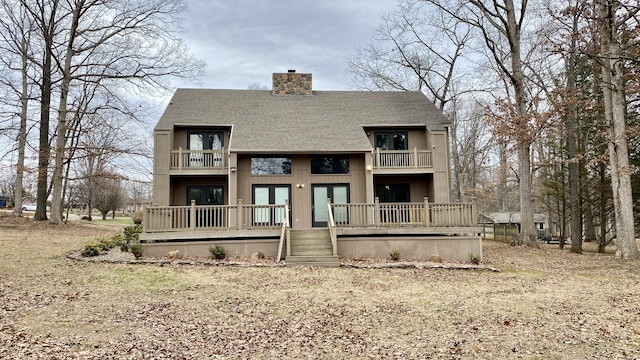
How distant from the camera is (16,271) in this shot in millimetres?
10227

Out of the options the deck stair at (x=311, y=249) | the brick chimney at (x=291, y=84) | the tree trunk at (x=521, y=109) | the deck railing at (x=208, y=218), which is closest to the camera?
the deck stair at (x=311, y=249)

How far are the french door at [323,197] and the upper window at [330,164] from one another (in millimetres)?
631

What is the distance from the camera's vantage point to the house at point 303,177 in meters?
14.2

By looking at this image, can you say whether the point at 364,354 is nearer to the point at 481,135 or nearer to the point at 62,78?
the point at 62,78

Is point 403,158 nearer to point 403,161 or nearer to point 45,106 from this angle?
point 403,161

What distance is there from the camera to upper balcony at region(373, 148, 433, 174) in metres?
18.2

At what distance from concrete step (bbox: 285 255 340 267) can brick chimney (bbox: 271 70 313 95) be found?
11.5 m

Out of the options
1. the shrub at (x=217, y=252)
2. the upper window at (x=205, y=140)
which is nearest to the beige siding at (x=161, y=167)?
the upper window at (x=205, y=140)

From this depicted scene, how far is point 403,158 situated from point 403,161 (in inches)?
5.6

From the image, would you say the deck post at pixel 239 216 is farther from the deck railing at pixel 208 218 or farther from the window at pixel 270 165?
the window at pixel 270 165

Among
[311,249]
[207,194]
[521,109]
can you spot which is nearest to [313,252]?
[311,249]

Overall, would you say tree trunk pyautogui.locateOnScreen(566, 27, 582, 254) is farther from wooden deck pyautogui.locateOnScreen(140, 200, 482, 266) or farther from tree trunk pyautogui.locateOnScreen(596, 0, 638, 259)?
wooden deck pyautogui.locateOnScreen(140, 200, 482, 266)

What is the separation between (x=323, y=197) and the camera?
58.3ft

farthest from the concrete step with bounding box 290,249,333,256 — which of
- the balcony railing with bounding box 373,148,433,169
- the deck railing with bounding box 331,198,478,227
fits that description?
the balcony railing with bounding box 373,148,433,169
